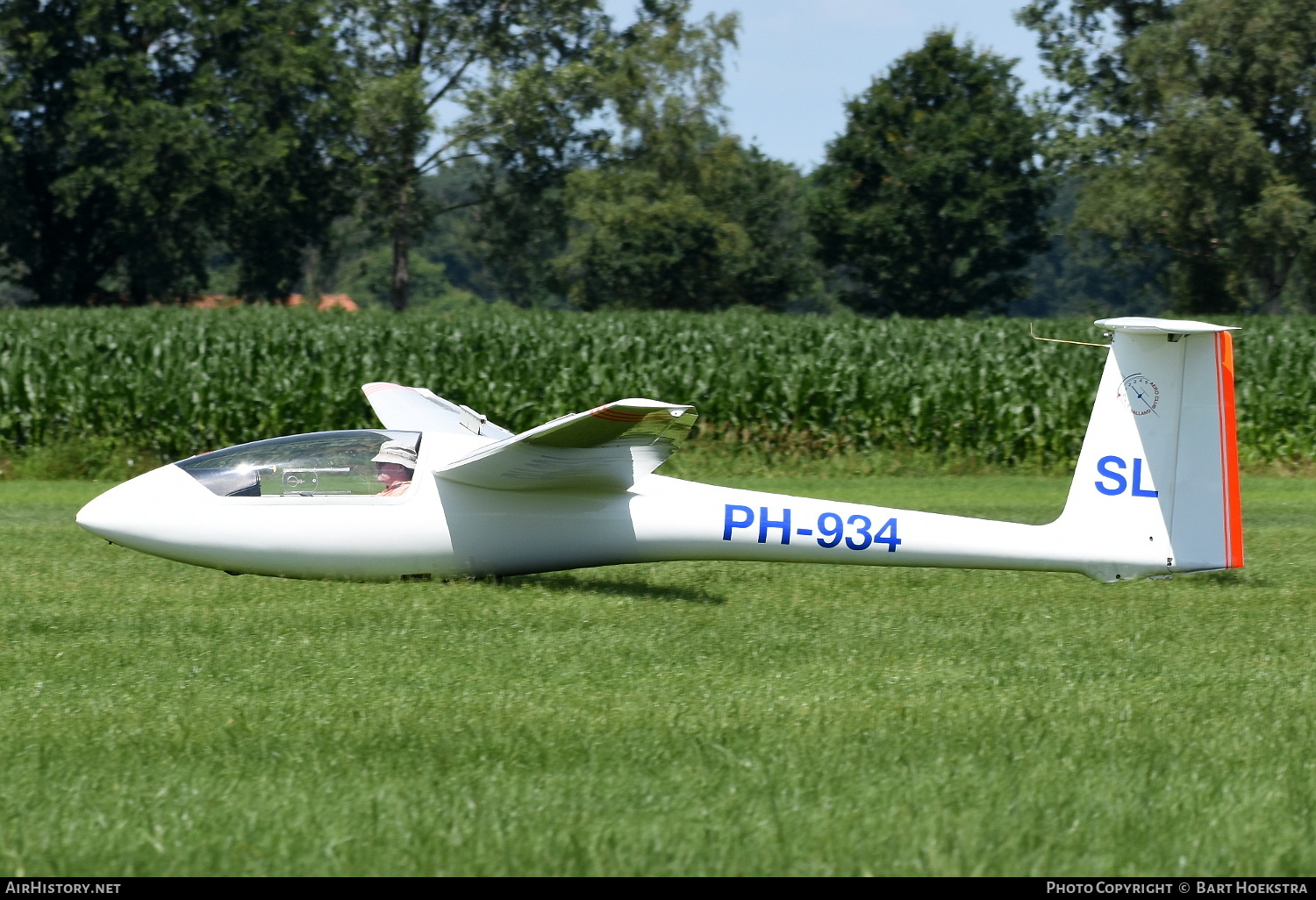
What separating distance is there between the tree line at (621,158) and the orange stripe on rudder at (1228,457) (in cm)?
3955

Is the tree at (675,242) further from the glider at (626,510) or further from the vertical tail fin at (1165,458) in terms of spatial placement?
the vertical tail fin at (1165,458)

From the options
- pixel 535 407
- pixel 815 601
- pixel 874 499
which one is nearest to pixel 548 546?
pixel 815 601

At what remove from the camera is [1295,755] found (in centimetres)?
583

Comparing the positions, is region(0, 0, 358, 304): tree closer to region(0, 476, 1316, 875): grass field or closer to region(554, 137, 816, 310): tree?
region(554, 137, 816, 310): tree

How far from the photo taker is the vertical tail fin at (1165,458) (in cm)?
991

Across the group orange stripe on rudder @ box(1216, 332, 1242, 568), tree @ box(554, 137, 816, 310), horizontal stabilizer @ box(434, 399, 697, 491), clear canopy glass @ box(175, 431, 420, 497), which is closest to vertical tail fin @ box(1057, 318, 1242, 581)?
orange stripe on rudder @ box(1216, 332, 1242, 568)

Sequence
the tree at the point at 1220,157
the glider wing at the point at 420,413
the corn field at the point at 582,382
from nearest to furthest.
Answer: the glider wing at the point at 420,413 < the corn field at the point at 582,382 < the tree at the point at 1220,157

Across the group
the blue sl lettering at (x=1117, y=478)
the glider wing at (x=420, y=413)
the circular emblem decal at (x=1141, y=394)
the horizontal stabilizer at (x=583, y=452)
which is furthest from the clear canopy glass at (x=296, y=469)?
the circular emblem decal at (x=1141, y=394)

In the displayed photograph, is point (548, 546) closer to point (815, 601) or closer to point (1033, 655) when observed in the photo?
point (815, 601)

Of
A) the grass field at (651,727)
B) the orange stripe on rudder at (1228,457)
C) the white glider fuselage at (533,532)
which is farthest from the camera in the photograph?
the white glider fuselage at (533,532)

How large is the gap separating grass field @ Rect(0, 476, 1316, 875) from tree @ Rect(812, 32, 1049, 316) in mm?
50112

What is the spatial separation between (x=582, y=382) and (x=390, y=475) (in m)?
11.8

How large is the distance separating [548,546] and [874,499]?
884 centimetres
